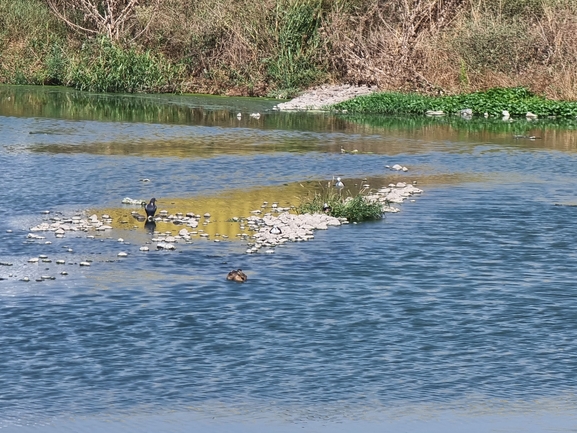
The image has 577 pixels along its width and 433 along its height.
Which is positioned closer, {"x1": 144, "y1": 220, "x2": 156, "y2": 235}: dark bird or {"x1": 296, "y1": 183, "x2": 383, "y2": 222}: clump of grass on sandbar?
{"x1": 144, "y1": 220, "x2": 156, "y2": 235}: dark bird

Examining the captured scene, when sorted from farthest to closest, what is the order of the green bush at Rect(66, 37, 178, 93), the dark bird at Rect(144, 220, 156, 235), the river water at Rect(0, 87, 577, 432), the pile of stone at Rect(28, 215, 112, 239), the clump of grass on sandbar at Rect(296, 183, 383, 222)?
the green bush at Rect(66, 37, 178, 93) → the clump of grass on sandbar at Rect(296, 183, 383, 222) → the dark bird at Rect(144, 220, 156, 235) → the pile of stone at Rect(28, 215, 112, 239) → the river water at Rect(0, 87, 577, 432)

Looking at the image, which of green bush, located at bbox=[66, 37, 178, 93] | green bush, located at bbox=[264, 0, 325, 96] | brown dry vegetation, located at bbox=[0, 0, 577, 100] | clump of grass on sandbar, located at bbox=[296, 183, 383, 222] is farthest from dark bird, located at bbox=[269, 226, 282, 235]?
green bush, located at bbox=[66, 37, 178, 93]

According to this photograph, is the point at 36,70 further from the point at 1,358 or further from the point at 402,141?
the point at 1,358

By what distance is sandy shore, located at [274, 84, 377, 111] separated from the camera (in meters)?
40.1

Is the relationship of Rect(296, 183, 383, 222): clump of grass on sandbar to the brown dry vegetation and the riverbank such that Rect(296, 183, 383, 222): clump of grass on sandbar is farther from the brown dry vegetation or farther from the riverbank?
the brown dry vegetation

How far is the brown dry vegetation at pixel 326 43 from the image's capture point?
40344 mm

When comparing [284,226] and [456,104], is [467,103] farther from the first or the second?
[284,226]

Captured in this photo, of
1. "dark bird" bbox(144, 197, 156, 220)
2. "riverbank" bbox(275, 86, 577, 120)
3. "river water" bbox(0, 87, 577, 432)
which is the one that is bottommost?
"river water" bbox(0, 87, 577, 432)

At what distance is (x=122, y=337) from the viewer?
1168cm

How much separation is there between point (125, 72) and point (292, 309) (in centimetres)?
3500

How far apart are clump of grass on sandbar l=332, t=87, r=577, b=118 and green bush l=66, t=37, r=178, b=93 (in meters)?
9.77

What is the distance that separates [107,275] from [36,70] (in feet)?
122

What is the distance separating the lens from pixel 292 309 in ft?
42.1

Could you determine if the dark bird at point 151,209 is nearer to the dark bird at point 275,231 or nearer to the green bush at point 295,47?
the dark bird at point 275,231
